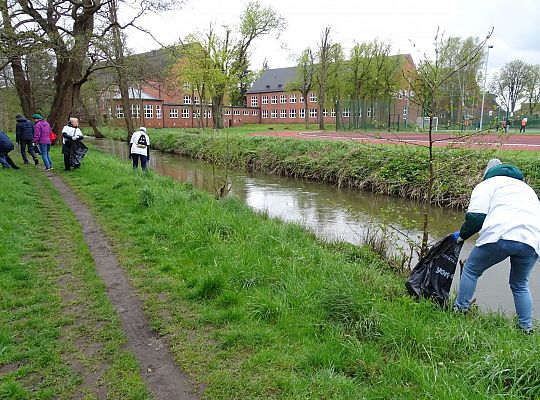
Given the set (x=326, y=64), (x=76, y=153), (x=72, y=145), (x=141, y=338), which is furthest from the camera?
(x=326, y=64)

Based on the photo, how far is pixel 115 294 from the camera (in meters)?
4.63

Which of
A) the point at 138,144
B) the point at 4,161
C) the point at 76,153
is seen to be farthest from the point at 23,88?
the point at 138,144

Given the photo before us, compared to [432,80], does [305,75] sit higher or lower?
higher

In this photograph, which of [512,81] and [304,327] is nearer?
[304,327]

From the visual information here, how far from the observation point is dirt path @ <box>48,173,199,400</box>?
122 inches

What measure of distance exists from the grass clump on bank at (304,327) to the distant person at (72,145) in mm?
7984

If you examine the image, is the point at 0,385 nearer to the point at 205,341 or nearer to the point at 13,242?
the point at 205,341

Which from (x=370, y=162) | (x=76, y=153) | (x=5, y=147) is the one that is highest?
(x=5, y=147)

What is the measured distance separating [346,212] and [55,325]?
8.70 metres

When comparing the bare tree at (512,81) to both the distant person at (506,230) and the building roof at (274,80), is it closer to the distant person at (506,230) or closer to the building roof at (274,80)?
the building roof at (274,80)

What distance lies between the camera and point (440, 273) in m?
4.77

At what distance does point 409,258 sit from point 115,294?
4.34 m

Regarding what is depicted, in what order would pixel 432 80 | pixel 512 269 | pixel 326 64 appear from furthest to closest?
pixel 326 64 < pixel 432 80 < pixel 512 269

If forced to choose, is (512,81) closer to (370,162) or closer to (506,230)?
(370,162)
